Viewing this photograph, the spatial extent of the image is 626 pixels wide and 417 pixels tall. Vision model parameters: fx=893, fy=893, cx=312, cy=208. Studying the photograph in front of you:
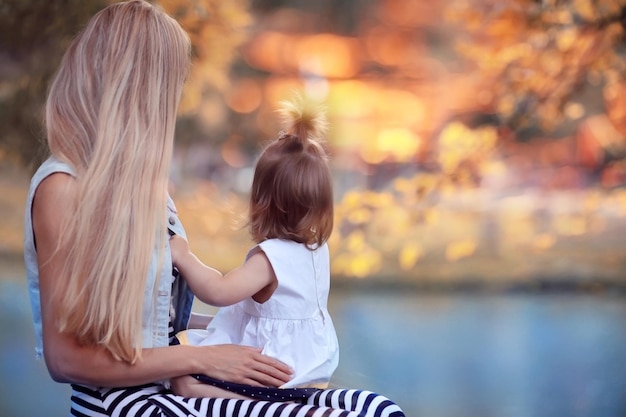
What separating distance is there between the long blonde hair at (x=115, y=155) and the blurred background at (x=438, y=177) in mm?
2621

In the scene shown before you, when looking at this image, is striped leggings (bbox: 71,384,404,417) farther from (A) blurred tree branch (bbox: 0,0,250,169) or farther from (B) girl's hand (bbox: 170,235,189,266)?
(A) blurred tree branch (bbox: 0,0,250,169)

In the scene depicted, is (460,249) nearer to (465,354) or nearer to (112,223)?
(465,354)

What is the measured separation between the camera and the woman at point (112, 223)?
1.55 metres

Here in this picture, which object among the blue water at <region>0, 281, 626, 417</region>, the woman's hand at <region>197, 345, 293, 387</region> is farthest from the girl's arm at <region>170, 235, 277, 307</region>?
the blue water at <region>0, 281, 626, 417</region>

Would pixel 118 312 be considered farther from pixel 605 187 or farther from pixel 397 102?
pixel 605 187

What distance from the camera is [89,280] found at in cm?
154

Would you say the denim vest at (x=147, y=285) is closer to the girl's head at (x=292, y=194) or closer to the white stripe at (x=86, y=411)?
the white stripe at (x=86, y=411)

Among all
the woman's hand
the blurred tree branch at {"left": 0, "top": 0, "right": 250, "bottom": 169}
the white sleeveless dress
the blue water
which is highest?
the blurred tree branch at {"left": 0, "top": 0, "right": 250, "bottom": 169}

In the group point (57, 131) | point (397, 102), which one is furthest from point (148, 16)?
point (397, 102)

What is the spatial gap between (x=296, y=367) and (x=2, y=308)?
310 cm

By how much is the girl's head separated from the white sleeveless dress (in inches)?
1.6

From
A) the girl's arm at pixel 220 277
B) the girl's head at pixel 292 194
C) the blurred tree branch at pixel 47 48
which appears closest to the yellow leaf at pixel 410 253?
the blurred tree branch at pixel 47 48

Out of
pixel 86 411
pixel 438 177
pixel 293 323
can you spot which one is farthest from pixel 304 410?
pixel 438 177

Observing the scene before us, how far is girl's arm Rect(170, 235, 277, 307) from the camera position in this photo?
1.78 meters
